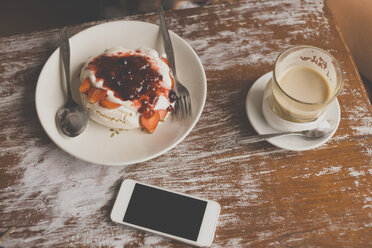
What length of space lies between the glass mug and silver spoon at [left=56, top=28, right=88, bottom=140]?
48 centimetres

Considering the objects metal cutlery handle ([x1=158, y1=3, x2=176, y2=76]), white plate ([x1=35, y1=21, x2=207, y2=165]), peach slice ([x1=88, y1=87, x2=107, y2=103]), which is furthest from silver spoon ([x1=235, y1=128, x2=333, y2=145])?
peach slice ([x1=88, y1=87, x2=107, y2=103])

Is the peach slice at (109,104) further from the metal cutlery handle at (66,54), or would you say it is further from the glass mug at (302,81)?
the glass mug at (302,81)

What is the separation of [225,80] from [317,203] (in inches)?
16.3

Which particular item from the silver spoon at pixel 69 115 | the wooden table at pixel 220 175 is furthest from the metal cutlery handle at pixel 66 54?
the wooden table at pixel 220 175

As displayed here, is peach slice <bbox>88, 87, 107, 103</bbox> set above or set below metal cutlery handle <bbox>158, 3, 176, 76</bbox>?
below

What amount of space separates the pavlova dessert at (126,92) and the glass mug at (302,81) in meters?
0.27

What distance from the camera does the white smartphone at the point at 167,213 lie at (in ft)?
2.49

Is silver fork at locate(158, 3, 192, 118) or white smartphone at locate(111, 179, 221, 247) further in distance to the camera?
silver fork at locate(158, 3, 192, 118)

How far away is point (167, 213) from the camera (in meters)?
0.78

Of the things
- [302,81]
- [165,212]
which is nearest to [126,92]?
[165,212]

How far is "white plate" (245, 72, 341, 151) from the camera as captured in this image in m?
0.83

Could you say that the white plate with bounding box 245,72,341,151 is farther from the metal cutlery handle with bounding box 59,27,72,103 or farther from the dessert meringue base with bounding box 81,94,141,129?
the metal cutlery handle with bounding box 59,27,72,103

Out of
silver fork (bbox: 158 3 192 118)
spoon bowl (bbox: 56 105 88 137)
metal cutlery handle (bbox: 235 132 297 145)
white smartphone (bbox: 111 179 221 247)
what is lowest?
white smartphone (bbox: 111 179 221 247)

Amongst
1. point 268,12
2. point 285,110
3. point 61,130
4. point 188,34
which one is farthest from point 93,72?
point 268,12
